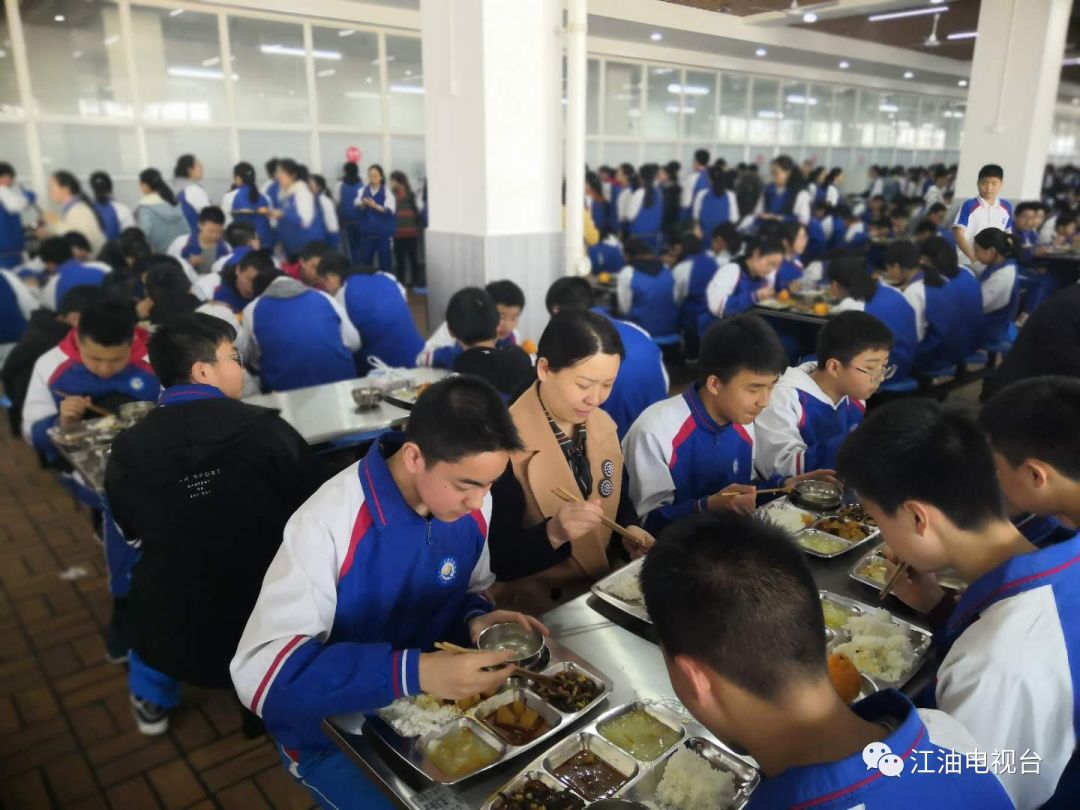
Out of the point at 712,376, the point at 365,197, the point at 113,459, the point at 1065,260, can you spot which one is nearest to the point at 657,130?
the point at 365,197

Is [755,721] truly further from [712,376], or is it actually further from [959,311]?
[959,311]

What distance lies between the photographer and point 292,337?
3.81 m

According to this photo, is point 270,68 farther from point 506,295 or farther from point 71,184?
point 506,295

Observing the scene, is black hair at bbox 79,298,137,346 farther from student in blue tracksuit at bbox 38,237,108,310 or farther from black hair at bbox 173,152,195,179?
black hair at bbox 173,152,195,179

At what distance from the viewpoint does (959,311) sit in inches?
179

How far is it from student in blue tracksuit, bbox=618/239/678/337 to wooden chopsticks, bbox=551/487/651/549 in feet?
11.9

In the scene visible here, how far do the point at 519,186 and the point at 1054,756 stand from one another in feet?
13.4

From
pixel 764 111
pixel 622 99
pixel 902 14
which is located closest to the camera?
pixel 902 14

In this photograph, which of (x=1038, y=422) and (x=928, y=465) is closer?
(x=928, y=465)

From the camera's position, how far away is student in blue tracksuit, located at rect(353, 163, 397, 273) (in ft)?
28.3

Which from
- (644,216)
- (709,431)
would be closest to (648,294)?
(709,431)

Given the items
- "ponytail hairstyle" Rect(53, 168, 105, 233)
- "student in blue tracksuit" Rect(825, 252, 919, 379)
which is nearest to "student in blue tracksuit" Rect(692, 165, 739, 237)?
"student in blue tracksuit" Rect(825, 252, 919, 379)

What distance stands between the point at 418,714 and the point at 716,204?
897cm

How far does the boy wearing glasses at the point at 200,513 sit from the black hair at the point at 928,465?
1494 millimetres
